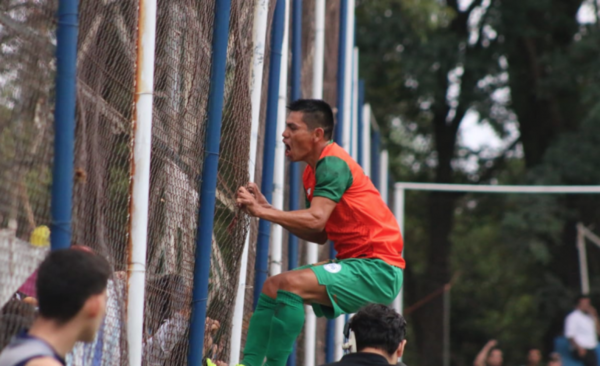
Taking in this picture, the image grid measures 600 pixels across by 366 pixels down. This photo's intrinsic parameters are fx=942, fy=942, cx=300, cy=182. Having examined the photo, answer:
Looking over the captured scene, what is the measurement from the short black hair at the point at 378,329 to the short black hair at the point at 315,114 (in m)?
1.42

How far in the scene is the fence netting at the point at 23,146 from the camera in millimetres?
3051

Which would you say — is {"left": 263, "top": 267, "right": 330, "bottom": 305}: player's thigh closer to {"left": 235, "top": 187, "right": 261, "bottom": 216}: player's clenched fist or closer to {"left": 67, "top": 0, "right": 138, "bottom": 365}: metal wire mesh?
{"left": 235, "top": 187, "right": 261, "bottom": 216}: player's clenched fist

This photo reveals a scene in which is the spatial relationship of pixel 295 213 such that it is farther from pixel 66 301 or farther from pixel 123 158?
pixel 66 301

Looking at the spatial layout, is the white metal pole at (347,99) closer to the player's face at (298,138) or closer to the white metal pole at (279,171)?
the white metal pole at (279,171)

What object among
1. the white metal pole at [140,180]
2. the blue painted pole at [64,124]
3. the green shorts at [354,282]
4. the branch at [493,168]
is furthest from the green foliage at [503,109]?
the blue painted pole at [64,124]

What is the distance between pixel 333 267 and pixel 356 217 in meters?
0.31

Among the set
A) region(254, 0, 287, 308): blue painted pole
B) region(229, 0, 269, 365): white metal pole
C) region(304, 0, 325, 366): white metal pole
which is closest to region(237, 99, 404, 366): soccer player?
region(229, 0, 269, 365): white metal pole

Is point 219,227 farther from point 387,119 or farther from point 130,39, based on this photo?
point 387,119

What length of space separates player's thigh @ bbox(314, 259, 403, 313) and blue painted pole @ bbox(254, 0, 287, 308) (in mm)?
1116

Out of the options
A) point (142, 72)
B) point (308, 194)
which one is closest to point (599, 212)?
point (308, 194)

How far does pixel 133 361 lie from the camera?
3.86 meters

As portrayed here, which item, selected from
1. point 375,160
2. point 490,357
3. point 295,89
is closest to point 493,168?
point 375,160

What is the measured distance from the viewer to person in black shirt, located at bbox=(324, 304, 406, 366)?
3.79 m

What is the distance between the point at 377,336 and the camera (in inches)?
151
